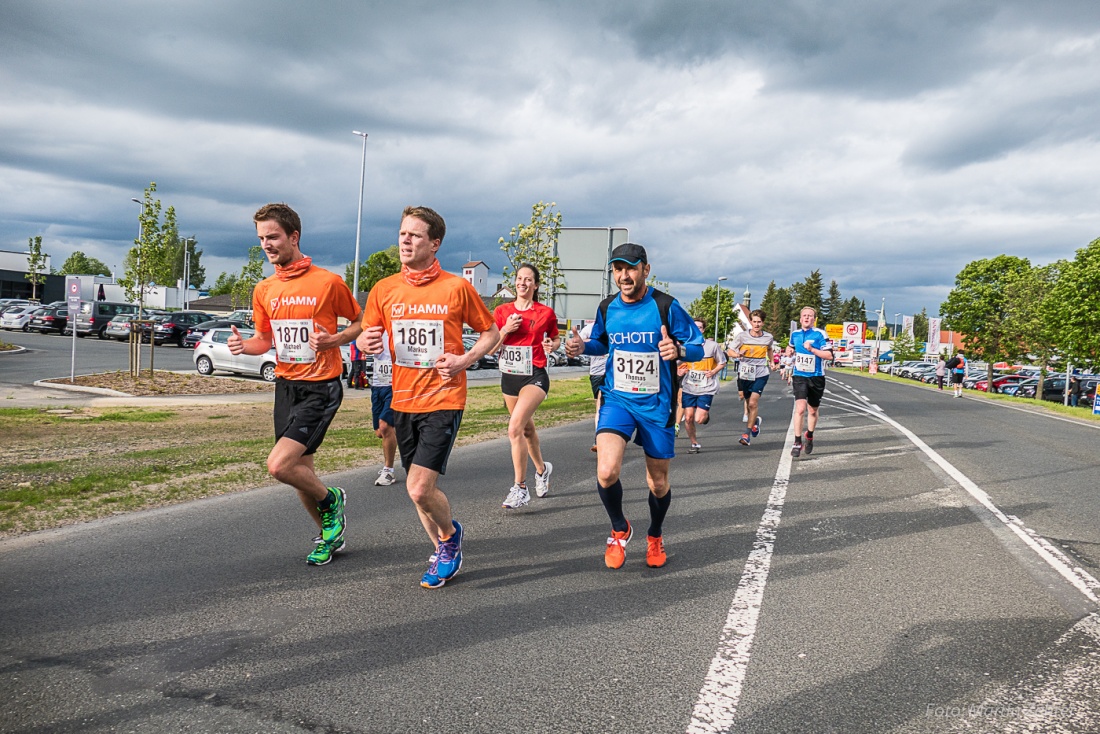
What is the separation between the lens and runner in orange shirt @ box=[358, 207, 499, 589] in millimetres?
4312

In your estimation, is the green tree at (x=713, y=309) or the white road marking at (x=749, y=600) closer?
the white road marking at (x=749, y=600)

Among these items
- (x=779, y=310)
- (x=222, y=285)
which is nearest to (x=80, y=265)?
(x=222, y=285)

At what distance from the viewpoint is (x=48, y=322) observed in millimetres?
38938

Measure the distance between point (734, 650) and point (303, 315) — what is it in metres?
3.07

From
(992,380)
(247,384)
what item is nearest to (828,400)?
(247,384)

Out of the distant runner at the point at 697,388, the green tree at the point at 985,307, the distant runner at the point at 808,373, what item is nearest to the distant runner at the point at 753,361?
the distant runner at the point at 697,388

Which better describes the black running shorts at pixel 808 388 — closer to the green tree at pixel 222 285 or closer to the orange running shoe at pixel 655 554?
the orange running shoe at pixel 655 554

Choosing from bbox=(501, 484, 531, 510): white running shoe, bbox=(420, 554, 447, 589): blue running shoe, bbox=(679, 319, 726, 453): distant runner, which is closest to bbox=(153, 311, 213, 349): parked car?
bbox=(679, 319, 726, 453): distant runner

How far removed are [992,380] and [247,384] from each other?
4349 centimetres

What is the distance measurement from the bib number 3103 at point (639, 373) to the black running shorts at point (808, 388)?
21.0ft

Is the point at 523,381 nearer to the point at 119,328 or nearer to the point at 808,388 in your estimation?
the point at 808,388

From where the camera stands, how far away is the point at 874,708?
9.90 ft

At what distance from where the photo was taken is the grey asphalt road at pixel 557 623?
294 centimetres

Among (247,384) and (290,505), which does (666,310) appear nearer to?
(290,505)
